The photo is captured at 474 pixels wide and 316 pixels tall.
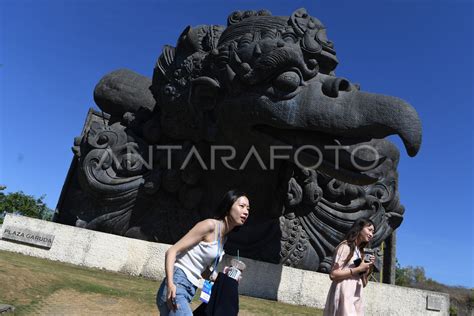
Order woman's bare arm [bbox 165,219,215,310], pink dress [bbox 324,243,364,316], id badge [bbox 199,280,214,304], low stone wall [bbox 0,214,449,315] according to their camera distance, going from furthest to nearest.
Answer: low stone wall [bbox 0,214,449,315] < pink dress [bbox 324,243,364,316] < id badge [bbox 199,280,214,304] < woman's bare arm [bbox 165,219,215,310]

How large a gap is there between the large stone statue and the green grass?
1842mm

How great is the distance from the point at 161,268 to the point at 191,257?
396 centimetres

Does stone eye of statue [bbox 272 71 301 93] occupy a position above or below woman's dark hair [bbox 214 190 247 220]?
above

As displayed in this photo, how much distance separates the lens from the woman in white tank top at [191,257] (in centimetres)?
258

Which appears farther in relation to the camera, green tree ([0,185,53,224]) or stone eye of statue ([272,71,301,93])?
green tree ([0,185,53,224])

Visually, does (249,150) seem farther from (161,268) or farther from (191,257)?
(191,257)

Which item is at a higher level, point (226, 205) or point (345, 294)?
point (226, 205)

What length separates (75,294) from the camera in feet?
15.5

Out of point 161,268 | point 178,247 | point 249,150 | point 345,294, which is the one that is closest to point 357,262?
point 345,294

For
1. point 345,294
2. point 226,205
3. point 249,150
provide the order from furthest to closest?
point 249,150, point 345,294, point 226,205

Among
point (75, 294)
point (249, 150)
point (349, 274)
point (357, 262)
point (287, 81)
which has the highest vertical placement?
point (287, 81)

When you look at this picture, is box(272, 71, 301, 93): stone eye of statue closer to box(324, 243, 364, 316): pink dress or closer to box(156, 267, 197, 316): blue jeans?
box(324, 243, 364, 316): pink dress

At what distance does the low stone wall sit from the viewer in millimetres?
6375

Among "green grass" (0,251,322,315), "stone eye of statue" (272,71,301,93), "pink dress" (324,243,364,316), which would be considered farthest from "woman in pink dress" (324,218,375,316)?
"stone eye of statue" (272,71,301,93)
